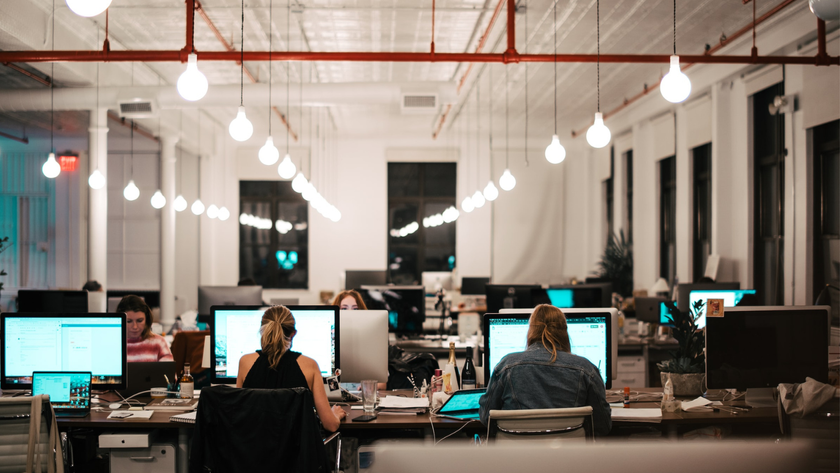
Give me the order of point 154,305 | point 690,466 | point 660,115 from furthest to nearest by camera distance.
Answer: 1. point 154,305
2. point 660,115
3. point 690,466

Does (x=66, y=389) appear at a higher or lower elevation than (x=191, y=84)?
lower

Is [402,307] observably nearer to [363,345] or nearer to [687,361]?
[363,345]

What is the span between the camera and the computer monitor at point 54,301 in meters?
4.75

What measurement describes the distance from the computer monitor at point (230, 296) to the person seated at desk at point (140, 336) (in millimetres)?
1109

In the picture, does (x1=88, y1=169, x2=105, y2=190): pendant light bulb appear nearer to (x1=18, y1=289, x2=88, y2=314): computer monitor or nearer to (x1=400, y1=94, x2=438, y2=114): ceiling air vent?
(x1=18, y1=289, x2=88, y2=314): computer monitor

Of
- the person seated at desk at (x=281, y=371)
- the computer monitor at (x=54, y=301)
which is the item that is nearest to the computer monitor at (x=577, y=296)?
the person seated at desk at (x=281, y=371)

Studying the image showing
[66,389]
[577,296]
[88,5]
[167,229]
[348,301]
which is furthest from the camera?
[167,229]

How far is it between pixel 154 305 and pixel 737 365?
10836mm

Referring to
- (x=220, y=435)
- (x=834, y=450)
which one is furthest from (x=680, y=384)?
(x=220, y=435)

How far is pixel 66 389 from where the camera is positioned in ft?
10.2

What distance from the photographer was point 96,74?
711 centimetres

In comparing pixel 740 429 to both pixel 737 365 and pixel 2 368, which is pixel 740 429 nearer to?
pixel 737 365

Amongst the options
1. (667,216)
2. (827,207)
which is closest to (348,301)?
(827,207)

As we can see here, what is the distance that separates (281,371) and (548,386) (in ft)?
3.98
